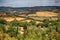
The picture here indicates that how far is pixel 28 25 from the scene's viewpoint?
24.6 ft

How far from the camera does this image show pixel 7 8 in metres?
7.73

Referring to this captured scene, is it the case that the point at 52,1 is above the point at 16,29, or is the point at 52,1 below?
above

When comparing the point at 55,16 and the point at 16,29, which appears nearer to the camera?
the point at 16,29

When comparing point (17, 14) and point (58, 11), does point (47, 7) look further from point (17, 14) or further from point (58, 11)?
point (17, 14)

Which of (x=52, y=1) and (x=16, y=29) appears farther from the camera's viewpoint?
(x=52, y=1)

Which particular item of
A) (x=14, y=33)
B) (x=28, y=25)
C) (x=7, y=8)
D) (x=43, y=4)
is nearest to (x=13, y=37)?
(x=14, y=33)

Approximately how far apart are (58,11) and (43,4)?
69cm

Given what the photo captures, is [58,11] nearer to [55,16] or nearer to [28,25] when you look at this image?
[55,16]

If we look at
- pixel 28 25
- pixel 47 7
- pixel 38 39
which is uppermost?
pixel 47 7

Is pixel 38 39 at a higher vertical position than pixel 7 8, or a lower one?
lower

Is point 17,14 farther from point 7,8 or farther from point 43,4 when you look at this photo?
point 43,4

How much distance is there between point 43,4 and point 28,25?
109 cm

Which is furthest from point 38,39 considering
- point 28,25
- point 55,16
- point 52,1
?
point 52,1

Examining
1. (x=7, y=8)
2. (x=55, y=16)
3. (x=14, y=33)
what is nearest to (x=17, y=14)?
(x=7, y=8)
